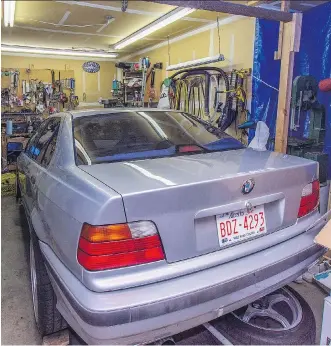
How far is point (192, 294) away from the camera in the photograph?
116cm

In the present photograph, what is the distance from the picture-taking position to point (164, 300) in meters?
1.12

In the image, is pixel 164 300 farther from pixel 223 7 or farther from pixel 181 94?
pixel 181 94

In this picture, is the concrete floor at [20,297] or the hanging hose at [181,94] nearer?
the concrete floor at [20,297]

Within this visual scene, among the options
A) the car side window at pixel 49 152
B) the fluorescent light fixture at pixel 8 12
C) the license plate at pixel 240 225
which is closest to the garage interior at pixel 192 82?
the fluorescent light fixture at pixel 8 12

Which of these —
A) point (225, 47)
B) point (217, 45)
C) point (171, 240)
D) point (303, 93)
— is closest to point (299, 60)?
point (303, 93)

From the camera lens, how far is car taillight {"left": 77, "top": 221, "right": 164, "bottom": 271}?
1141mm

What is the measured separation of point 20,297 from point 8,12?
6.10ft

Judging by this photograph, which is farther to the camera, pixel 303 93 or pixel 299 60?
pixel 299 60

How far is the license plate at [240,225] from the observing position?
1.32 metres

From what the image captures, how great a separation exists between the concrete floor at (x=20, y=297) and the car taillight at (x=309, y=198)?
0.78 meters

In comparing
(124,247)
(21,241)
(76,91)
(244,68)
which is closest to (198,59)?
(244,68)

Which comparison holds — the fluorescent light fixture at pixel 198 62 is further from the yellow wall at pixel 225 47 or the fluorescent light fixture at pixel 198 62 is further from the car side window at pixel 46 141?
the car side window at pixel 46 141

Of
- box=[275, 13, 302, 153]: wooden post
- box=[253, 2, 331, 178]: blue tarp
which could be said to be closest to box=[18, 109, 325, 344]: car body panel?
box=[275, 13, 302, 153]: wooden post

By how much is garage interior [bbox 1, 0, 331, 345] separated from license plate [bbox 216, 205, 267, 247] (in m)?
0.12
